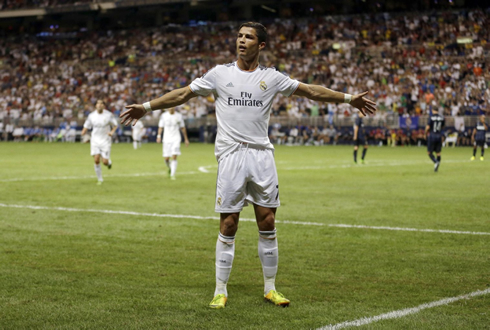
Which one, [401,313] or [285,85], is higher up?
[285,85]

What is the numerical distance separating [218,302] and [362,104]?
219cm

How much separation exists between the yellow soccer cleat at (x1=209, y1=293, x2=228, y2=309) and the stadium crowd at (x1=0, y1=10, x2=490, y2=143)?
3809 cm

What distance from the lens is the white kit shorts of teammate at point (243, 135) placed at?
5805 millimetres

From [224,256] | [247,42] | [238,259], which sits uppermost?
[247,42]

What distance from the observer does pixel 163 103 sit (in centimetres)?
586

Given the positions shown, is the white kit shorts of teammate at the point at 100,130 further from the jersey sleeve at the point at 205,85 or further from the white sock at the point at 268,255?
the white sock at the point at 268,255

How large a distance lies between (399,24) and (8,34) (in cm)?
3682

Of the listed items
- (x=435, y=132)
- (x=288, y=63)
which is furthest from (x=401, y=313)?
(x=288, y=63)

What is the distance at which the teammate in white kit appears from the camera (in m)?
5.80

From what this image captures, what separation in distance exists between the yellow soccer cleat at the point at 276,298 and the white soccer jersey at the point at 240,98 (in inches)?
49.7

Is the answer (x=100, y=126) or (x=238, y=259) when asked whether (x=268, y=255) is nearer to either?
(x=238, y=259)

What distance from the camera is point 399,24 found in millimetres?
47812

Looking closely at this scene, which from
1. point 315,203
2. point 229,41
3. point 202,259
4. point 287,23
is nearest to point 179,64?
point 229,41

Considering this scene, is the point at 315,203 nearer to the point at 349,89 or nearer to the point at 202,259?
the point at 202,259
